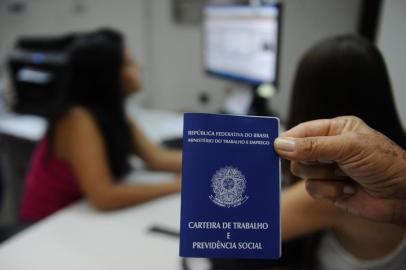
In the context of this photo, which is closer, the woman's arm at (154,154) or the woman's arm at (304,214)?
the woman's arm at (304,214)

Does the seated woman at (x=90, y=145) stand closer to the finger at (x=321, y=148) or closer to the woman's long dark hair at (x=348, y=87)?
the woman's long dark hair at (x=348, y=87)

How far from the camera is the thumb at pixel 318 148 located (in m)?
0.44

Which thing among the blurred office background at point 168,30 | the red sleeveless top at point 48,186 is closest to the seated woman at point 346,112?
the blurred office background at point 168,30

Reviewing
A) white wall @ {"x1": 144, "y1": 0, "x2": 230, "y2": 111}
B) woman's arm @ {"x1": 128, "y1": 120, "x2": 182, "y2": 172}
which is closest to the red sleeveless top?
woman's arm @ {"x1": 128, "y1": 120, "x2": 182, "y2": 172}

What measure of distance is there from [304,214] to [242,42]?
3.51ft

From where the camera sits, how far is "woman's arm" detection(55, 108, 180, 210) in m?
1.12

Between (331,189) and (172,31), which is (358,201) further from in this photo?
(172,31)

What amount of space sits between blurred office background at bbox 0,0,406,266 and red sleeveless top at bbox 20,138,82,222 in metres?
0.17

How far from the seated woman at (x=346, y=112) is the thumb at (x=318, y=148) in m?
0.21

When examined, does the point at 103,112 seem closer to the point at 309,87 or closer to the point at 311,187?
the point at 309,87

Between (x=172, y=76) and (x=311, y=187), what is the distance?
5.71ft

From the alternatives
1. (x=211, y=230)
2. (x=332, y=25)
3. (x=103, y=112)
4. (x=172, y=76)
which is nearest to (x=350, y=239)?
(x=211, y=230)

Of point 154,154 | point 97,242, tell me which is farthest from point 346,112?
point 154,154

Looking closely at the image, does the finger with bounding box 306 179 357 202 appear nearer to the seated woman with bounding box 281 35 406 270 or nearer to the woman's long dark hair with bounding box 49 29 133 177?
the seated woman with bounding box 281 35 406 270
